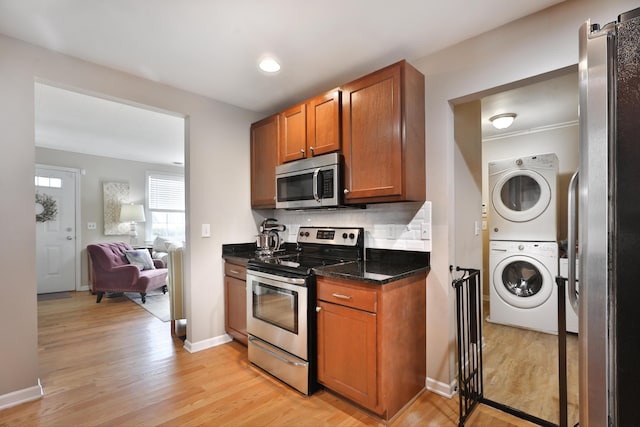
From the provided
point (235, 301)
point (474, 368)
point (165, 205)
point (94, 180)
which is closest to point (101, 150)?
point (94, 180)

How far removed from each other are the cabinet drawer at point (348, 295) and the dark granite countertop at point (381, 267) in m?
→ 0.07

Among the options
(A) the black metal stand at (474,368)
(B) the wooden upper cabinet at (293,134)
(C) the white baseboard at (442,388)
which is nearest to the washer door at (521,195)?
(A) the black metal stand at (474,368)

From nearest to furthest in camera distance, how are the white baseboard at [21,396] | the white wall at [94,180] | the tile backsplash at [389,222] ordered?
the white baseboard at [21,396] → the tile backsplash at [389,222] → the white wall at [94,180]

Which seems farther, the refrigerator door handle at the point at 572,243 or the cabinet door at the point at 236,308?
the cabinet door at the point at 236,308

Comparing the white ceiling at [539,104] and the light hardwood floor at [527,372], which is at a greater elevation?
the white ceiling at [539,104]

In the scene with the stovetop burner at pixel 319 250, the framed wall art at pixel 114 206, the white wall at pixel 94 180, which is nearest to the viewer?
the stovetop burner at pixel 319 250

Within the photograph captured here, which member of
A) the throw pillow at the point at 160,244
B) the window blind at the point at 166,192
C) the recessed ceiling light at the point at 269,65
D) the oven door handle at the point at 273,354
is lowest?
the oven door handle at the point at 273,354

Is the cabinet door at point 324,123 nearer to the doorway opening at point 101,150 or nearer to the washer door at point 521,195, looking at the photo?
the doorway opening at point 101,150

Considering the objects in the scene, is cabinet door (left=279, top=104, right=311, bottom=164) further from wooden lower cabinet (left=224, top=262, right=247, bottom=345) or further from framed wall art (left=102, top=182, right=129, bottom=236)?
framed wall art (left=102, top=182, right=129, bottom=236)

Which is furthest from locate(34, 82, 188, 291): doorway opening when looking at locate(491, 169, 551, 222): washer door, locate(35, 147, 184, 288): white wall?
locate(491, 169, 551, 222): washer door

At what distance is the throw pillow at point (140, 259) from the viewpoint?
484 cm

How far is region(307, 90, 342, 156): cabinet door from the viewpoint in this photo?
2318 mm

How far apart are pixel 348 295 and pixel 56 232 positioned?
5671mm

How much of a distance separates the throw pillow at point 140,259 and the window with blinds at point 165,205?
133 cm
